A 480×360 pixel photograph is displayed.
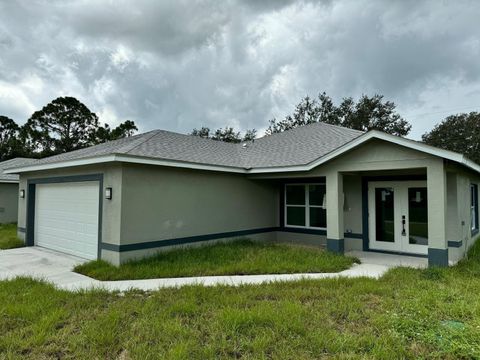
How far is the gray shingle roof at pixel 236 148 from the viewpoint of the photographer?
9320 mm

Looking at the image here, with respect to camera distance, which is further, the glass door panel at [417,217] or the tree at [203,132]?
the tree at [203,132]

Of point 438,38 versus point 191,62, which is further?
point 191,62

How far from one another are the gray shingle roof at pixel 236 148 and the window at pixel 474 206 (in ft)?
15.1

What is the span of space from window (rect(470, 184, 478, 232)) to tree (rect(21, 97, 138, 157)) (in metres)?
34.7

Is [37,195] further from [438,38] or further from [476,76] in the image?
[476,76]

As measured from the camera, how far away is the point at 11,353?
3480mm

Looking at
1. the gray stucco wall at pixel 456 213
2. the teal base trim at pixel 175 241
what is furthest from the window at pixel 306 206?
the gray stucco wall at pixel 456 213

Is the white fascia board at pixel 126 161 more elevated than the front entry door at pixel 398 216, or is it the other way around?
the white fascia board at pixel 126 161

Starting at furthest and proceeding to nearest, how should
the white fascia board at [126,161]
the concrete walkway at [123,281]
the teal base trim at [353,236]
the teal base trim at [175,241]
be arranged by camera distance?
the teal base trim at [353,236]
the teal base trim at [175,241]
the white fascia board at [126,161]
the concrete walkway at [123,281]

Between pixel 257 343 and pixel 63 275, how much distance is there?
18.1 ft

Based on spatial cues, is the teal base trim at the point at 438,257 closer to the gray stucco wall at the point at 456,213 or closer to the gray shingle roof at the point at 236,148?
the gray stucco wall at the point at 456,213

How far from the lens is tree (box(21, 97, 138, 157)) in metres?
34.8

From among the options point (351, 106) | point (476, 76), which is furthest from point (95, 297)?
point (351, 106)

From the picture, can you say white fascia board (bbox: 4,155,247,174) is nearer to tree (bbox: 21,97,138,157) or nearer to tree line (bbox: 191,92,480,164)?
tree line (bbox: 191,92,480,164)
